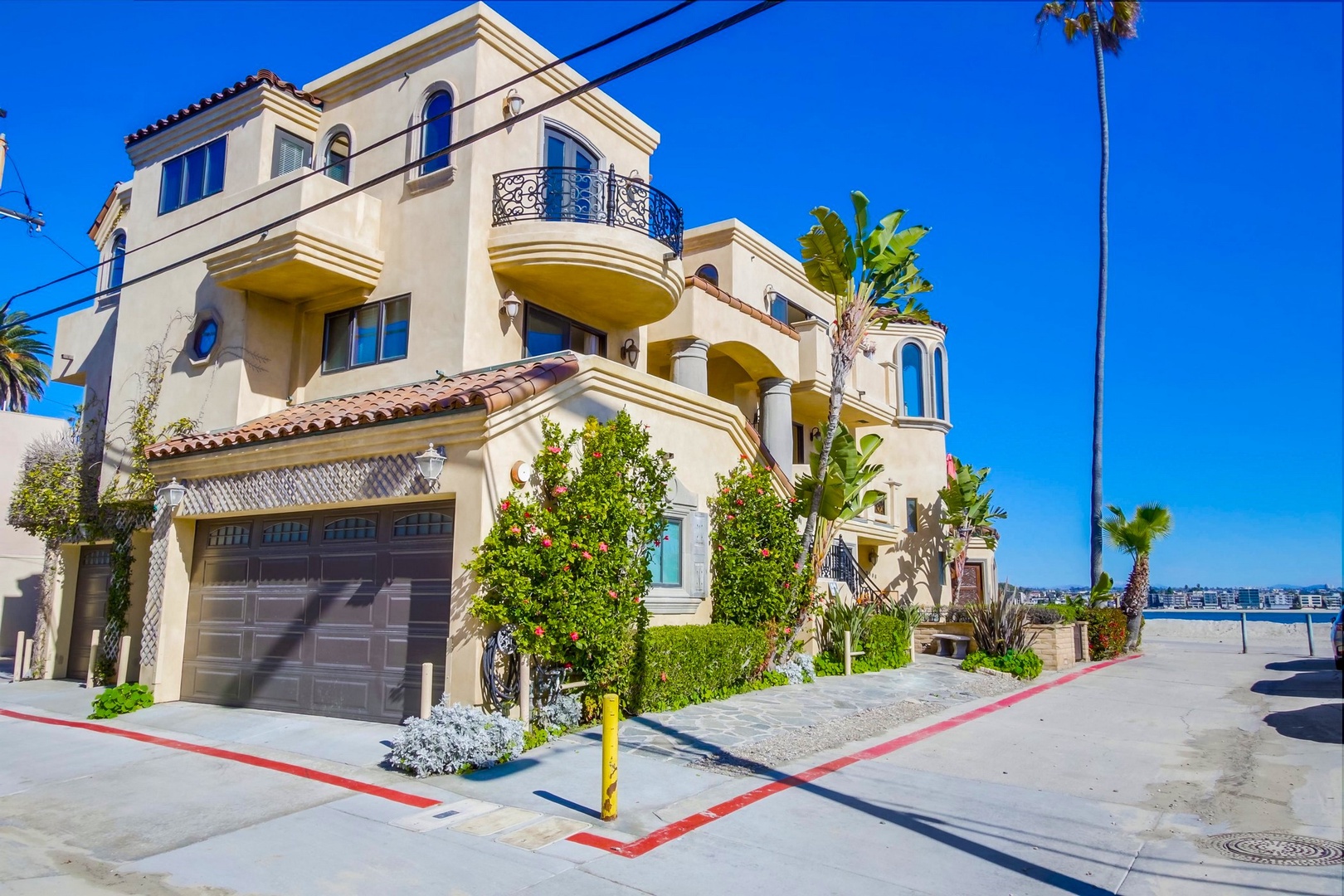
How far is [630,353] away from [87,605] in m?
11.5

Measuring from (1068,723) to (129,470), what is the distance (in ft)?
52.4

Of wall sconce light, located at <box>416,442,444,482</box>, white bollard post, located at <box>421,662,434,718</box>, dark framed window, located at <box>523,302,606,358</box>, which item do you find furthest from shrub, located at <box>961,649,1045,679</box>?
wall sconce light, located at <box>416,442,444,482</box>

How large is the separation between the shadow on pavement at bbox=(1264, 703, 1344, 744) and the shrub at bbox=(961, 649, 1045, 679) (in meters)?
4.54

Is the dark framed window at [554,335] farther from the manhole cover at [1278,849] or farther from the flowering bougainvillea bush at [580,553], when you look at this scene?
the manhole cover at [1278,849]

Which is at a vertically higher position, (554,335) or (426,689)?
(554,335)

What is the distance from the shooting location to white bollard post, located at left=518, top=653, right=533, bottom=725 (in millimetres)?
10070

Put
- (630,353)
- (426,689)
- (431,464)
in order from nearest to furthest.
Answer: (426,689) → (431,464) → (630,353)

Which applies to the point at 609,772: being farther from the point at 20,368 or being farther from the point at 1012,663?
the point at 20,368

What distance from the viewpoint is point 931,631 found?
21125 mm

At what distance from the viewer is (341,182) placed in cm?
1541

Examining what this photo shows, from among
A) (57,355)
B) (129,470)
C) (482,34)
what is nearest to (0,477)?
(57,355)

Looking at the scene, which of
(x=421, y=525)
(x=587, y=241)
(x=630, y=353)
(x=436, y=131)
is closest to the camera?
(x=421, y=525)

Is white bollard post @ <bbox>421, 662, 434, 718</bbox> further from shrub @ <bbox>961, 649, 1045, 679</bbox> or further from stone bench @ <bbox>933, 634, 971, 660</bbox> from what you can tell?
Answer: stone bench @ <bbox>933, 634, 971, 660</bbox>

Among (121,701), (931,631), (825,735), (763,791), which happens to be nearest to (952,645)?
(931,631)
